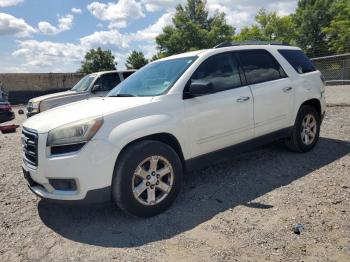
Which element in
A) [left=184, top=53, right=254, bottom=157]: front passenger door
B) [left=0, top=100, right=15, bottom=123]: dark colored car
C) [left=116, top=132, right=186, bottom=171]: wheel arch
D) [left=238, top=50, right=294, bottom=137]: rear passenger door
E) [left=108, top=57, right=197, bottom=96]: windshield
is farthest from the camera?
[left=0, top=100, right=15, bottom=123]: dark colored car

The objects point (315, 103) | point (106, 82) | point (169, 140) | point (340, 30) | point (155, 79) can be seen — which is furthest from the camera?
point (340, 30)

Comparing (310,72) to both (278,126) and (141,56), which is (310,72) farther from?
(141,56)

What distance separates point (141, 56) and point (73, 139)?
51.3 m

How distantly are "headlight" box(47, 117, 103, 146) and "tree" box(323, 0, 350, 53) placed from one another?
39536 millimetres

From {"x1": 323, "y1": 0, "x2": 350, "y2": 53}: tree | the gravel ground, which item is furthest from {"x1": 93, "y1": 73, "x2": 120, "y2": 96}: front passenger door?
{"x1": 323, "y1": 0, "x2": 350, "y2": 53}: tree

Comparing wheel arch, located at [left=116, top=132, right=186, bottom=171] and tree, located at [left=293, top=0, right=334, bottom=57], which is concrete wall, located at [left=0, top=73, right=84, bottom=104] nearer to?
wheel arch, located at [left=116, top=132, right=186, bottom=171]

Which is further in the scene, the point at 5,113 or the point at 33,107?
the point at 5,113

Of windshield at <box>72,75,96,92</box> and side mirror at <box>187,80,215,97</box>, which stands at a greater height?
side mirror at <box>187,80,215,97</box>

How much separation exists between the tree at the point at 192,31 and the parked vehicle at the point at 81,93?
4129cm

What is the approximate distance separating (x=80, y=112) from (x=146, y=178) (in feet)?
3.42

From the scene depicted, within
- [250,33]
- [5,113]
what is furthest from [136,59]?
[5,113]

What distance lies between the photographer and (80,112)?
3.94 m

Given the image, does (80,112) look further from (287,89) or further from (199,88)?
(287,89)

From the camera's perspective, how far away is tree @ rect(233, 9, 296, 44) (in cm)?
5306
